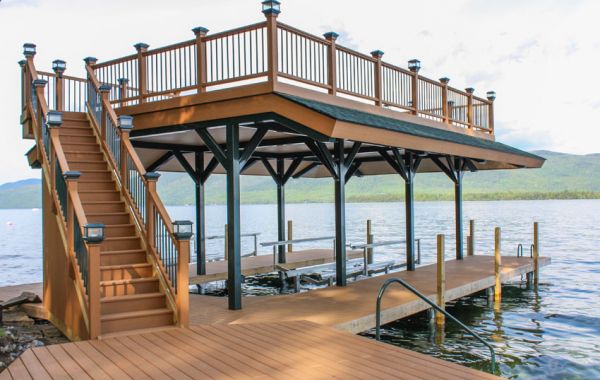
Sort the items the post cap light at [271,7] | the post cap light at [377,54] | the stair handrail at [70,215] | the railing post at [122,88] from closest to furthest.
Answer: the stair handrail at [70,215] → the post cap light at [271,7] → the railing post at [122,88] → the post cap light at [377,54]

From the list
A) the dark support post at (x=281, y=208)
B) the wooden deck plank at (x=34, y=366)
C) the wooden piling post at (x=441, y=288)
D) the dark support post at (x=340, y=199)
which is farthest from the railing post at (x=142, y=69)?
the wooden piling post at (x=441, y=288)

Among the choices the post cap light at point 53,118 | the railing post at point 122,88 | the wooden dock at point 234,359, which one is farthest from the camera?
the railing post at point 122,88

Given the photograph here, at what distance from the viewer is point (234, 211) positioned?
31.4 ft

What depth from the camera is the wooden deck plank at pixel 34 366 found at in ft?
18.2

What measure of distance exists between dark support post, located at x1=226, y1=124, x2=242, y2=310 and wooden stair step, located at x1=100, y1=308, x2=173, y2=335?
5.75 feet

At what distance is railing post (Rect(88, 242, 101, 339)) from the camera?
7.10 m

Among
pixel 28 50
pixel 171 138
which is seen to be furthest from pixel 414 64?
pixel 28 50

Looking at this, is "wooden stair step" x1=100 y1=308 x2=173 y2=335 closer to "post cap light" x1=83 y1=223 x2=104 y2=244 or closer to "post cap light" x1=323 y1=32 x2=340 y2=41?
"post cap light" x1=83 y1=223 x2=104 y2=244

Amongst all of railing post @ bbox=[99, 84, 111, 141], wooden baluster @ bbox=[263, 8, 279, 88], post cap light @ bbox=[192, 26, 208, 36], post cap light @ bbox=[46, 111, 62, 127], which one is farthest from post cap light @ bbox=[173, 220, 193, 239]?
post cap light @ bbox=[192, 26, 208, 36]

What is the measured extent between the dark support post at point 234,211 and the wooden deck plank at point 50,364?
11.7 ft

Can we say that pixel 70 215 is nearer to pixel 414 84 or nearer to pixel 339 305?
pixel 339 305

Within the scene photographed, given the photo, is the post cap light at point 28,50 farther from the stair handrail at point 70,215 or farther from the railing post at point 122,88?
the railing post at point 122,88

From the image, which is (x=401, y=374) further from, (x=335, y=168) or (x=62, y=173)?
(x=335, y=168)

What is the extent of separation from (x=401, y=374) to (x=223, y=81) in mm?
6170
